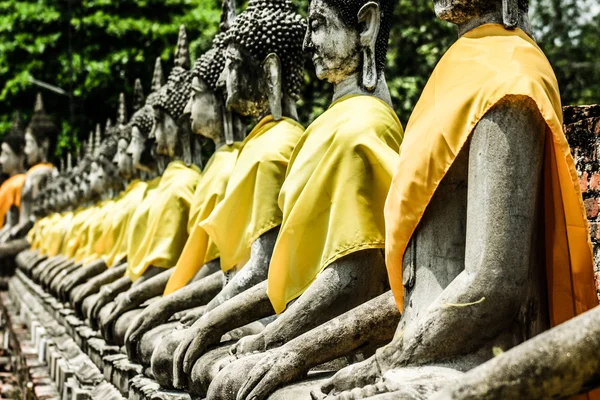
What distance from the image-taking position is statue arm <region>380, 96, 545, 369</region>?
9.75 ft

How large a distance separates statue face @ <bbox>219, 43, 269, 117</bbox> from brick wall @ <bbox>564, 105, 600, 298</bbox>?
1.97m

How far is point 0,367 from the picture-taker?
11648 mm

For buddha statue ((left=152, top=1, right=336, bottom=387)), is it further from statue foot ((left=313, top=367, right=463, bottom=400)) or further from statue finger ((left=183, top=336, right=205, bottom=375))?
statue foot ((left=313, top=367, right=463, bottom=400))

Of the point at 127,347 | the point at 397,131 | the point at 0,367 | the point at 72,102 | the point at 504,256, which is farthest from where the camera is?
the point at 72,102

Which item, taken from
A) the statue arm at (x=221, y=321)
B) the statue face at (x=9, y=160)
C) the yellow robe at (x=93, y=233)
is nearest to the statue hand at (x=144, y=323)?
the statue arm at (x=221, y=321)

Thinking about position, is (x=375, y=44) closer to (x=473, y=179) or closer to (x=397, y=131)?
(x=397, y=131)

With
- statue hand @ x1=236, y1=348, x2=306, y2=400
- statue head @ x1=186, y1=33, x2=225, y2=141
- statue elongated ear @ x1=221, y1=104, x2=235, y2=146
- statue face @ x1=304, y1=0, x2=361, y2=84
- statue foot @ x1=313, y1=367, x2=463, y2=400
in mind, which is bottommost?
statue hand @ x1=236, y1=348, x2=306, y2=400

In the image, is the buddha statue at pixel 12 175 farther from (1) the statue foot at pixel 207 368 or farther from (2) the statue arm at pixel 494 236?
(2) the statue arm at pixel 494 236

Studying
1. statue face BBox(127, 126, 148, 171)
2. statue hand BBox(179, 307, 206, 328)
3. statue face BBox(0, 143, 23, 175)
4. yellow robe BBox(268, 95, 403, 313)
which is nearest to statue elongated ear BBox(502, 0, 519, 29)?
yellow robe BBox(268, 95, 403, 313)

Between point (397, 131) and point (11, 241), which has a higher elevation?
point (397, 131)

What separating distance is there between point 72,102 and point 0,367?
39.6 ft

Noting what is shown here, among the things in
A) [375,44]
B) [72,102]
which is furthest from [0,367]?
[72,102]

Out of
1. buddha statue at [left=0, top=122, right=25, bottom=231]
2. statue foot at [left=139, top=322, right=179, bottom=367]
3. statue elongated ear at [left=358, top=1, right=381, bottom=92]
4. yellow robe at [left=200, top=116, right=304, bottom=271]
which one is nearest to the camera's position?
statue elongated ear at [left=358, top=1, right=381, bottom=92]

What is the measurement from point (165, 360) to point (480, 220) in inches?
113
